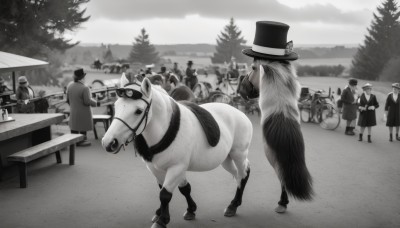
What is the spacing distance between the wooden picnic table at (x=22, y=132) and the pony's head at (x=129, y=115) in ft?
11.1

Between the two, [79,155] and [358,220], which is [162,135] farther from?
[79,155]

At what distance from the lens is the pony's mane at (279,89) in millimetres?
3969

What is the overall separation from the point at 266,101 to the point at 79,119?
544 centimetres

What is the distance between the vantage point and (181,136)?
12.5 feet

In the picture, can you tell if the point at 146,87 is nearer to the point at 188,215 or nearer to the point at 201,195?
the point at 188,215

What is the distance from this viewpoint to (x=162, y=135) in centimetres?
368

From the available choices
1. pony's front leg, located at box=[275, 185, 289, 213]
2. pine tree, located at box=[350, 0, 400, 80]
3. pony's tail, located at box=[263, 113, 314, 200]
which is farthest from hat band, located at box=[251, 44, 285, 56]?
pine tree, located at box=[350, 0, 400, 80]

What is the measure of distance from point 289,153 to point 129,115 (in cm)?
175

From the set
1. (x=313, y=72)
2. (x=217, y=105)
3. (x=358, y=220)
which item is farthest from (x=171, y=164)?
(x=313, y=72)

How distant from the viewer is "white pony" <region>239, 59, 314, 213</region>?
3986 millimetres

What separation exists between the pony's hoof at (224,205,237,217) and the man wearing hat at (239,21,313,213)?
91cm

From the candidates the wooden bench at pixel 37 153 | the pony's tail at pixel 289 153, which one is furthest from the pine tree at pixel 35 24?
the pony's tail at pixel 289 153

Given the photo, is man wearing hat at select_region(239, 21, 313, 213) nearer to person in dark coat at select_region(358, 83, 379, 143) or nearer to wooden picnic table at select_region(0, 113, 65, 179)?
wooden picnic table at select_region(0, 113, 65, 179)

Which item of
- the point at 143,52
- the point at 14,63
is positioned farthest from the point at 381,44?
the point at 14,63
